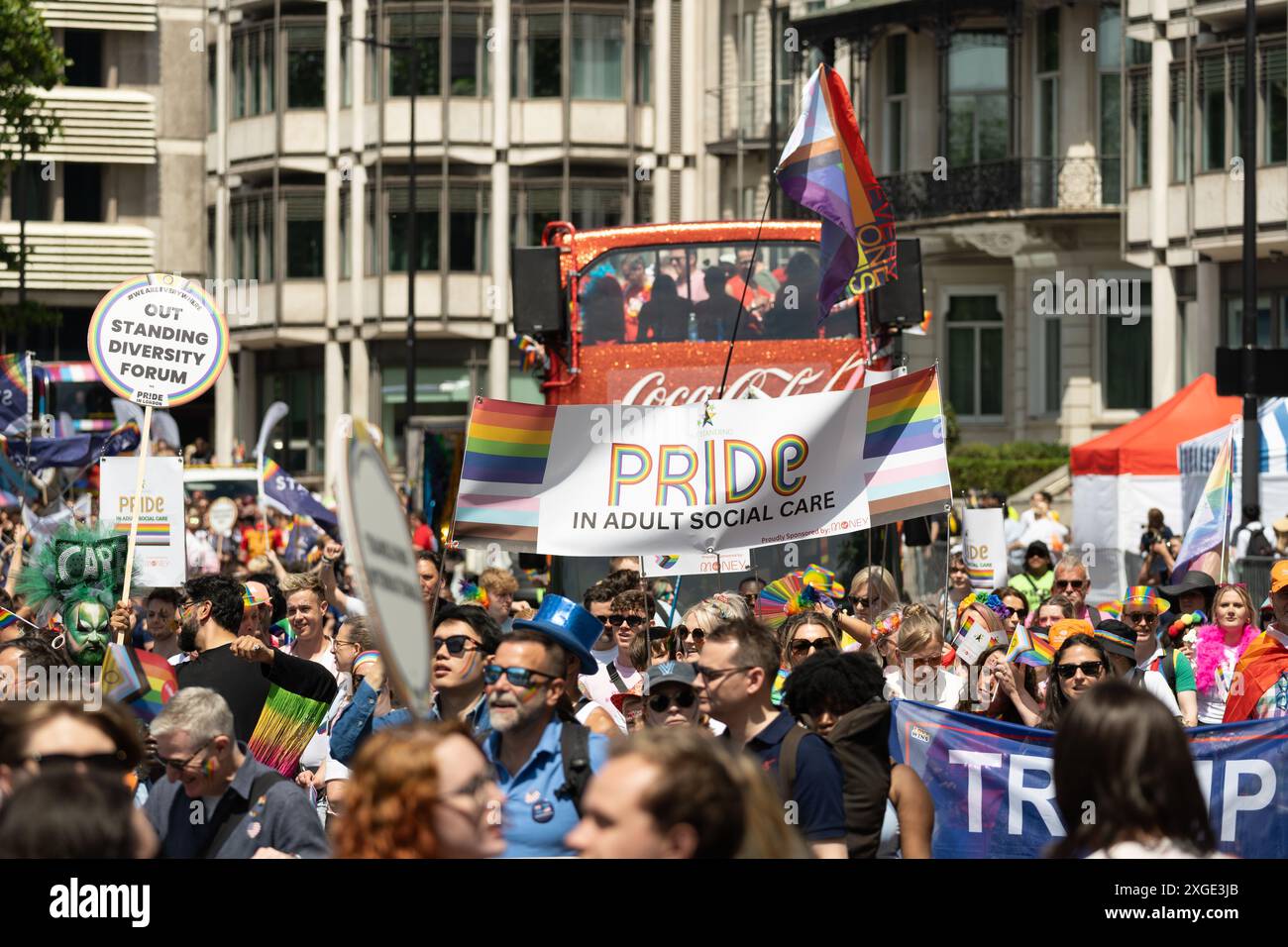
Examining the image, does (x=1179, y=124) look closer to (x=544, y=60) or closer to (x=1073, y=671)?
(x=544, y=60)

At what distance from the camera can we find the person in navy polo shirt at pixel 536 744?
6.13m

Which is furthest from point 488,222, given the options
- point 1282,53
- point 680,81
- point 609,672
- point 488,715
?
point 488,715

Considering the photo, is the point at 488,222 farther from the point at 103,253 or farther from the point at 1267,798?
the point at 1267,798

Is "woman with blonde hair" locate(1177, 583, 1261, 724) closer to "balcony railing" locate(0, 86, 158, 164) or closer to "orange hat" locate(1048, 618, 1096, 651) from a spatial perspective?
"orange hat" locate(1048, 618, 1096, 651)

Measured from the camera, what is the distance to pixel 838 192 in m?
14.4

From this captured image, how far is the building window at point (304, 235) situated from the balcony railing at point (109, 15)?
6788 millimetres

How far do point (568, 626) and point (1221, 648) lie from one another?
14.5ft

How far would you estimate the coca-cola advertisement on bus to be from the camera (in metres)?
14.6

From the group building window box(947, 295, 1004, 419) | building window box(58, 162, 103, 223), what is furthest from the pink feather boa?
building window box(58, 162, 103, 223)

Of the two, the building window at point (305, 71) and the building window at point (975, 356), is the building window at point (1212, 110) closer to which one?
the building window at point (975, 356)

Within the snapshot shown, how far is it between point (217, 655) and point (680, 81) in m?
39.0

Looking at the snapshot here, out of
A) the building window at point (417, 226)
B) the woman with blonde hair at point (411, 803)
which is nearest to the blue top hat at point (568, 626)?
the woman with blonde hair at point (411, 803)

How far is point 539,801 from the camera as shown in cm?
618

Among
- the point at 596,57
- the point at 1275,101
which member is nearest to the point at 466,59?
the point at 596,57
